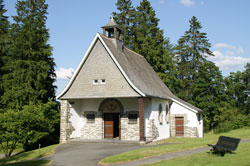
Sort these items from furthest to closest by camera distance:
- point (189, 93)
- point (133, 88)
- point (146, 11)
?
point (189, 93), point (146, 11), point (133, 88)

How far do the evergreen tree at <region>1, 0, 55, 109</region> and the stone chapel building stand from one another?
962 centimetres

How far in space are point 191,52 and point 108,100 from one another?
30.9 m

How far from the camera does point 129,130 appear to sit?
23641 millimetres

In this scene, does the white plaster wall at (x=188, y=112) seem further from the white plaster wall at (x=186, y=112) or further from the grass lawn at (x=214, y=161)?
the grass lawn at (x=214, y=161)

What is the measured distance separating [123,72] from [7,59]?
20.2 m

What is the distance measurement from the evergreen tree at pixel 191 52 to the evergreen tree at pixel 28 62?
25.2 metres

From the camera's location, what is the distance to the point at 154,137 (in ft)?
76.6

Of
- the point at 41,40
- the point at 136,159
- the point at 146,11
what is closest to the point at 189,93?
the point at 146,11

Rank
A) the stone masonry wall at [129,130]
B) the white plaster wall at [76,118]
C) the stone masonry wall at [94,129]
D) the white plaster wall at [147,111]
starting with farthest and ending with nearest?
the stone masonry wall at [94,129] → the white plaster wall at [76,118] → the stone masonry wall at [129,130] → the white plaster wall at [147,111]

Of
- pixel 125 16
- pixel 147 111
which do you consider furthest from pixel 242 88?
pixel 147 111

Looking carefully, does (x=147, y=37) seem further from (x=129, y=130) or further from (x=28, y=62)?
(x=129, y=130)

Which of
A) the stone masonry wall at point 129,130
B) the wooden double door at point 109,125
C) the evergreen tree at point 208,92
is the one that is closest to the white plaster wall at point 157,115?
the stone masonry wall at point 129,130

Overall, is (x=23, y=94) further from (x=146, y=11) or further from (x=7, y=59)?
(x=146, y=11)

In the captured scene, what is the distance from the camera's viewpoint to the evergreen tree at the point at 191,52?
5053 cm
